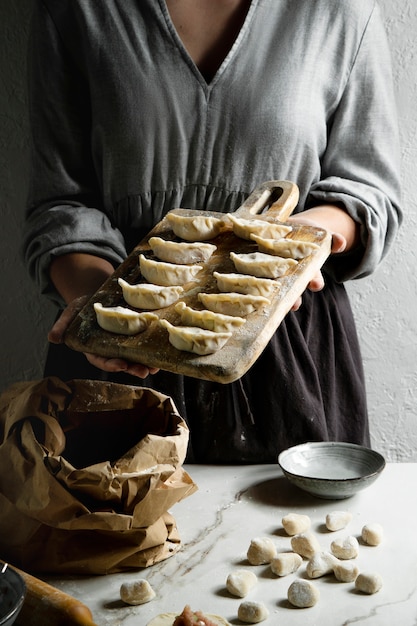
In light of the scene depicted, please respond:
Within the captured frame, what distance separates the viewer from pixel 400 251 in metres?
2.04

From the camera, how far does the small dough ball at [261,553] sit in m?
1.11

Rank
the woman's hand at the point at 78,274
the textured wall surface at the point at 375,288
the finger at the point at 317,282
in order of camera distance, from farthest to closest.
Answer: the textured wall surface at the point at 375,288 < the woman's hand at the point at 78,274 < the finger at the point at 317,282

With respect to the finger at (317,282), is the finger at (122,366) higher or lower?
lower

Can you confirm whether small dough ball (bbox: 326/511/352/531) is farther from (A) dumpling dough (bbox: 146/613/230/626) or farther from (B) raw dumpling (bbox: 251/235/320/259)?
(B) raw dumpling (bbox: 251/235/320/259)

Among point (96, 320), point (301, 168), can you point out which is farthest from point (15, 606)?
point (301, 168)

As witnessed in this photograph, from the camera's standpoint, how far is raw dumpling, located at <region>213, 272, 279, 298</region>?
1260 mm

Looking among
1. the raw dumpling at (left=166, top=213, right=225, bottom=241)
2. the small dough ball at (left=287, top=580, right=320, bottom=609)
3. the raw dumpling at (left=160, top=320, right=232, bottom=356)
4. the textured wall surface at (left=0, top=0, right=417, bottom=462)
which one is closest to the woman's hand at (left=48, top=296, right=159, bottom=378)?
the raw dumpling at (left=160, top=320, right=232, bottom=356)

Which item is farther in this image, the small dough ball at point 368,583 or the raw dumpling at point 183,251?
the raw dumpling at point 183,251

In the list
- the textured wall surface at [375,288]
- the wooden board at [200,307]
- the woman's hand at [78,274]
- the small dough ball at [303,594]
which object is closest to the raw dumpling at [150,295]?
the wooden board at [200,307]

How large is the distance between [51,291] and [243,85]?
56cm

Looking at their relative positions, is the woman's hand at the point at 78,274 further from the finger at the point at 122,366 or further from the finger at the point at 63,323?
the finger at the point at 122,366

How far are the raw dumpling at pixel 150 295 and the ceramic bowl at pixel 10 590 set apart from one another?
0.52m

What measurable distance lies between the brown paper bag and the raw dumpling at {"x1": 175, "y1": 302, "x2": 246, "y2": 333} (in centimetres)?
15

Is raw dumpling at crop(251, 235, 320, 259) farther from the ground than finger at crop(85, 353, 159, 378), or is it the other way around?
raw dumpling at crop(251, 235, 320, 259)
